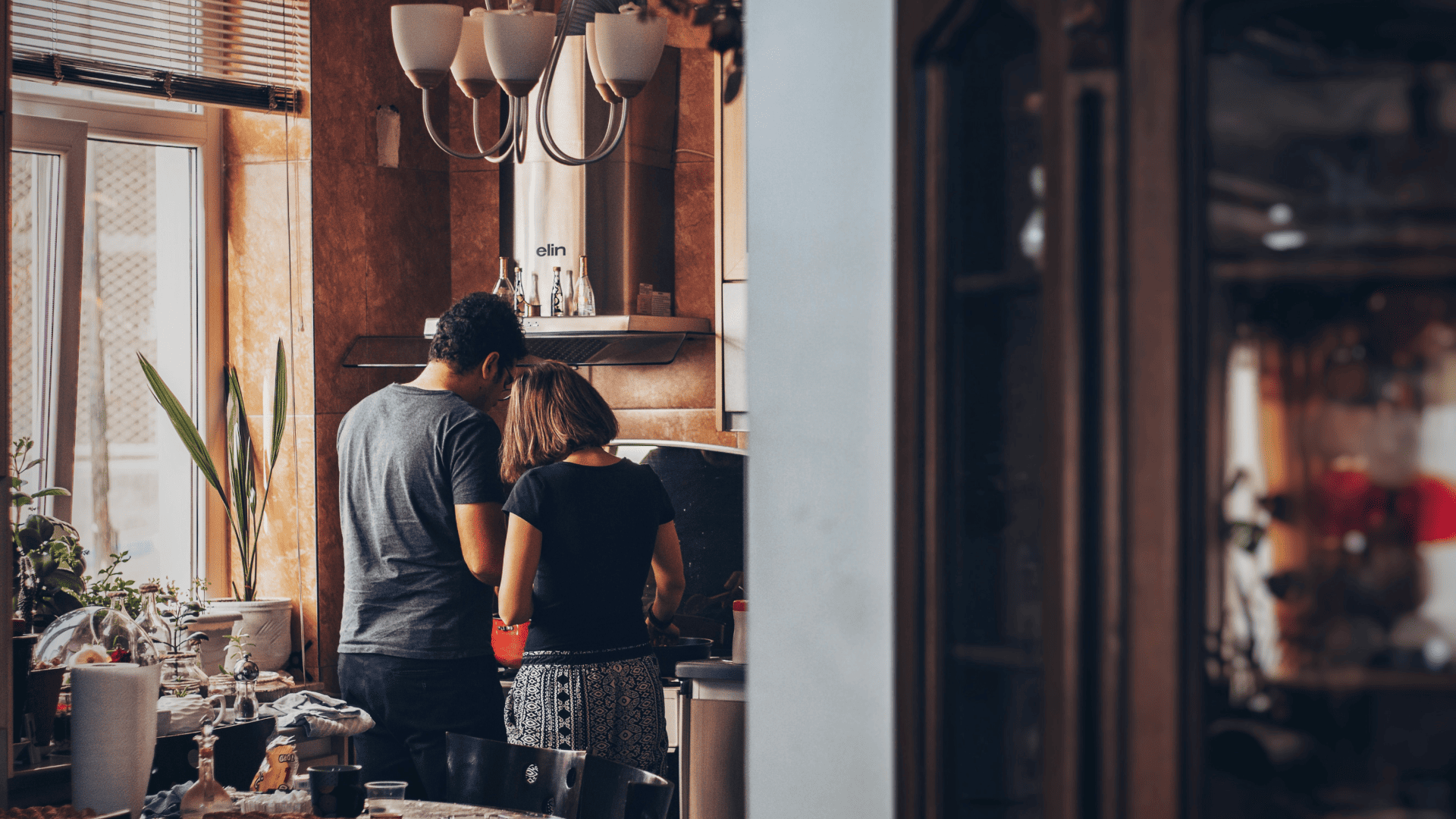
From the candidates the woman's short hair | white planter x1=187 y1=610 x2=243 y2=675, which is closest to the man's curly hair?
the woman's short hair

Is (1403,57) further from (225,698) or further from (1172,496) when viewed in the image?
(225,698)

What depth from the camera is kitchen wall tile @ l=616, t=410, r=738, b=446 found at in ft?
13.4

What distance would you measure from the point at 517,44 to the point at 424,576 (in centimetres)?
111

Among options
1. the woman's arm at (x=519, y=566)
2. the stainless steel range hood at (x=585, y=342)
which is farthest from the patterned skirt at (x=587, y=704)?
the stainless steel range hood at (x=585, y=342)

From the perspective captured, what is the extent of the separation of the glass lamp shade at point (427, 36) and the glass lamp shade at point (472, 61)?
183 mm

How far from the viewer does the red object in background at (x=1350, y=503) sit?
2.64 feet

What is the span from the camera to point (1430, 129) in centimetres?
79

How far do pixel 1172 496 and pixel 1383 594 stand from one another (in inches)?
5.5

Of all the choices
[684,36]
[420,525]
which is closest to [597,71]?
[420,525]

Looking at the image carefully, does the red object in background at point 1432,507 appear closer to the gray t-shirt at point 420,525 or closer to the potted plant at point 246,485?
the gray t-shirt at point 420,525

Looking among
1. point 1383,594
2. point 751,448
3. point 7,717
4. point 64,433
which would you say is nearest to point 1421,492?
point 1383,594

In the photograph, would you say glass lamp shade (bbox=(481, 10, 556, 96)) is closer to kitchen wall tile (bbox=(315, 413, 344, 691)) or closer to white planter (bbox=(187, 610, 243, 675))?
kitchen wall tile (bbox=(315, 413, 344, 691))

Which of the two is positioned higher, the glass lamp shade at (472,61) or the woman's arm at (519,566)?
the glass lamp shade at (472,61)

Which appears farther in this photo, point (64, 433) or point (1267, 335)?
point (64, 433)
